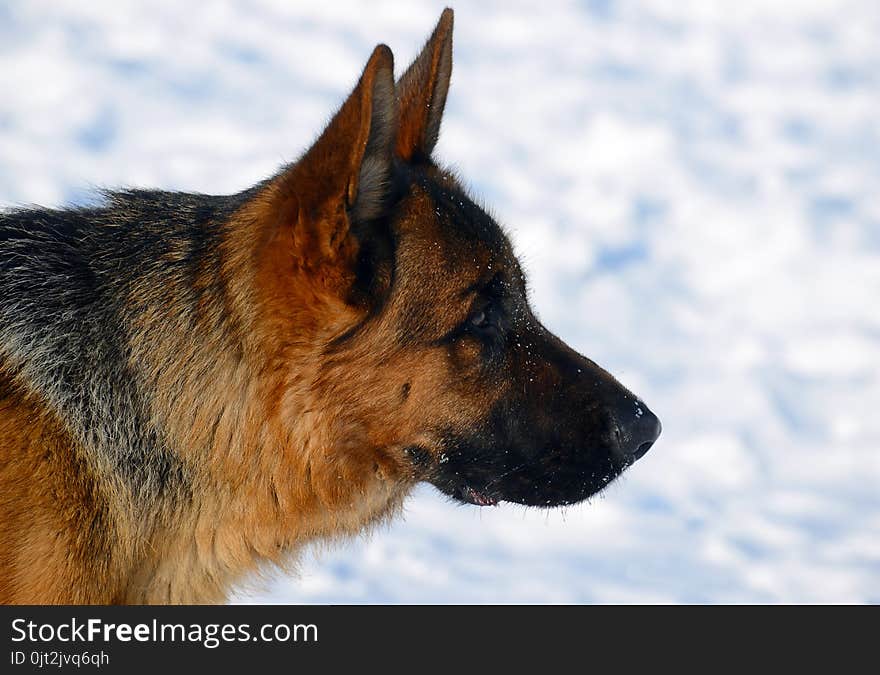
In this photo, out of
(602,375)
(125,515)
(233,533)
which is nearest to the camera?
(125,515)

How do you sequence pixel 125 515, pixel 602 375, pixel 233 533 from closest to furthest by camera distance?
pixel 125 515 → pixel 233 533 → pixel 602 375

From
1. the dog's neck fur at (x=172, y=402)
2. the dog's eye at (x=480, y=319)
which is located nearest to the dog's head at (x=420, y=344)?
the dog's eye at (x=480, y=319)

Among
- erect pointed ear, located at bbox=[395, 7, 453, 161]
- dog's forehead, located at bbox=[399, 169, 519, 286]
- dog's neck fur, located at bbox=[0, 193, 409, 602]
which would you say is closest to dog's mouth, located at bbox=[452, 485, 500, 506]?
dog's neck fur, located at bbox=[0, 193, 409, 602]

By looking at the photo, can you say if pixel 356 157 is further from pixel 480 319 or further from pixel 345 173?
pixel 480 319

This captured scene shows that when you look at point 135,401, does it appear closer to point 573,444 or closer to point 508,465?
point 508,465

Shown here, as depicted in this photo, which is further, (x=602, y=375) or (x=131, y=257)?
(x=602, y=375)

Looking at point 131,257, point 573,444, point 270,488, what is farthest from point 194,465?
point 573,444
